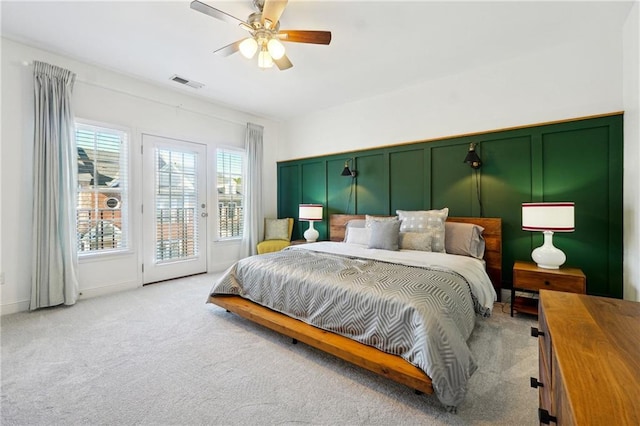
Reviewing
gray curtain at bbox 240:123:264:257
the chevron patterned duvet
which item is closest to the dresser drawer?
the chevron patterned duvet

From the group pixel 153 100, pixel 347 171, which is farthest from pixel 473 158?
pixel 153 100

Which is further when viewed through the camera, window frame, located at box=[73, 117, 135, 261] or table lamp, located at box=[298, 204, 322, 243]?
table lamp, located at box=[298, 204, 322, 243]

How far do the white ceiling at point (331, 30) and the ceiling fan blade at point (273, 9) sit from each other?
12.7 inches

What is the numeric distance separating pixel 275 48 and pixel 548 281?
326 centimetres

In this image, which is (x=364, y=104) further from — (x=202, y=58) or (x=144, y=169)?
(x=144, y=169)

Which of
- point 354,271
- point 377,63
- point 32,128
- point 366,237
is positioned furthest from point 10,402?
point 377,63

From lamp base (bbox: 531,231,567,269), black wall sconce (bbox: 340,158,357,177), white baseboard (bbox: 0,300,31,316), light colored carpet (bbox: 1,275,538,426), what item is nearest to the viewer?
light colored carpet (bbox: 1,275,538,426)

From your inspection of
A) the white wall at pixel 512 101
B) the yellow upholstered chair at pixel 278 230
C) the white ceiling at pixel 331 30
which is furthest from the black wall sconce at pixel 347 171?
the yellow upholstered chair at pixel 278 230

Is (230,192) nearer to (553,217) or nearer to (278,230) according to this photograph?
(278,230)

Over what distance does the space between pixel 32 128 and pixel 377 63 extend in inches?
154

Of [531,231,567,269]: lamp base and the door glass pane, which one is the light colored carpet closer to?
[531,231,567,269]: lamp base

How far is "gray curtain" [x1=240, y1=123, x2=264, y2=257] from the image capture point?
16.7 ft

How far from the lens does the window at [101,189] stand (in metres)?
3.44

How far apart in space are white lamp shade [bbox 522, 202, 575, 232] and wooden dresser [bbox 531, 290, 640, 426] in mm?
1772
